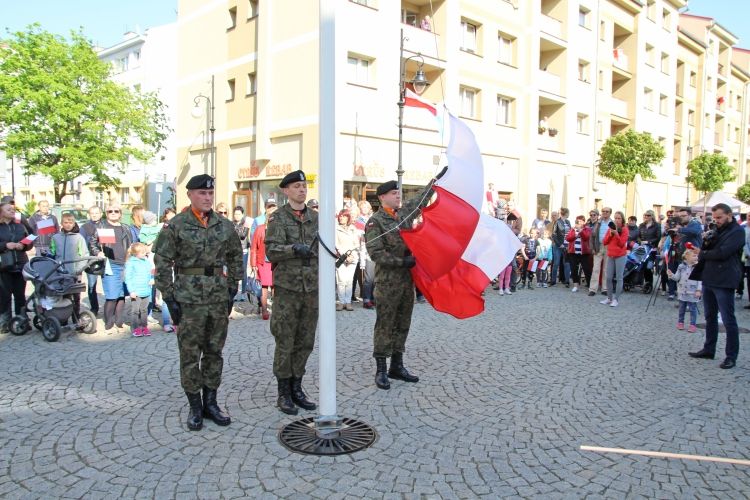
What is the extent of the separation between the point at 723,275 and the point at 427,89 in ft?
58.7

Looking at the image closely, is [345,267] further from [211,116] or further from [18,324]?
[211,116]

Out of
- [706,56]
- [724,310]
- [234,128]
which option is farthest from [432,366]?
[706,56]

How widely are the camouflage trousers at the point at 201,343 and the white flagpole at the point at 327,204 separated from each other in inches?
38.2

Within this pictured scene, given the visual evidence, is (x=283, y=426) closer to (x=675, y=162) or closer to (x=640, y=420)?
(x=640, y=420)

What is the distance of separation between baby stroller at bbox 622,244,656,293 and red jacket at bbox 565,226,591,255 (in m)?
1.05

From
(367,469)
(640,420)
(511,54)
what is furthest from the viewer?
(511,54)

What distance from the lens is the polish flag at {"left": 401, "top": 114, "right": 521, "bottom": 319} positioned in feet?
18.8

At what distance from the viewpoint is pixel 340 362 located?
6.79m

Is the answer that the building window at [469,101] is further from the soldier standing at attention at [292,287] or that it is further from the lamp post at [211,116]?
the soldier standing at attention at [292,287]

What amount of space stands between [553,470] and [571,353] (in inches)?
150

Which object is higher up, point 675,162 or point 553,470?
point 675,162

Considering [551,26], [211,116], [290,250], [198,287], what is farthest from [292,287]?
[551,26]

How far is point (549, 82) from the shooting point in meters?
28.4

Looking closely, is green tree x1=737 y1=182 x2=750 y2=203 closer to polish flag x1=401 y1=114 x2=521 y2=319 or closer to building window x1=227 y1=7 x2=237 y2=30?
building window x1=227 y1=7 x2=237 y2=30
